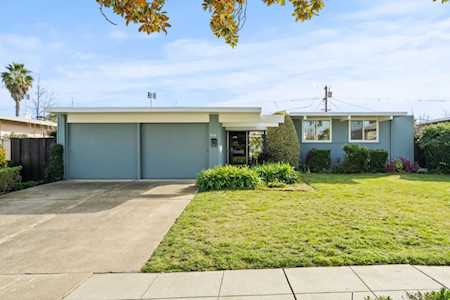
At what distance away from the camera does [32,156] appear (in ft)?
39.6

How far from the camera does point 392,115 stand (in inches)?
588

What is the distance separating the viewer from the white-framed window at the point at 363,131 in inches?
614

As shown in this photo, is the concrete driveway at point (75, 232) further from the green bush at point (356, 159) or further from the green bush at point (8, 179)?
the green bush at point (356, 159)

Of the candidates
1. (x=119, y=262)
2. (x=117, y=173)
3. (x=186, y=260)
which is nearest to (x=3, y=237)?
(x=119, y=262)

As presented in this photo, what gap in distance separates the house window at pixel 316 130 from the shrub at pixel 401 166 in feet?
10.2

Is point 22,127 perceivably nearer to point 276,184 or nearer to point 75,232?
point 75,232

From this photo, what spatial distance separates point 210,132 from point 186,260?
802cm

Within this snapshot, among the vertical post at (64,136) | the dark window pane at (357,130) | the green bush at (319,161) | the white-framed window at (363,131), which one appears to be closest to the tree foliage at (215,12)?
the vertical post at (64,136)

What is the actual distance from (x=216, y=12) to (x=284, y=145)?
10988 millimetres

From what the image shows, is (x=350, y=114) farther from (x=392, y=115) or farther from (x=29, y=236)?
(x=29, y=236)

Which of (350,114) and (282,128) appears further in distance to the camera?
(350,114)

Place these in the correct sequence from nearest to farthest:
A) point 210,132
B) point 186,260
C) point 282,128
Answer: point 186,260, point 210,132, point 282,128

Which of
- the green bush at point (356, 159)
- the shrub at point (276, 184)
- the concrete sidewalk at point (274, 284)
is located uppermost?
the green bush at point (356, 159)

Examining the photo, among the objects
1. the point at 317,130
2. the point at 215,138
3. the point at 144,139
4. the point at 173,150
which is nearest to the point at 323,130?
the point at 317,130
